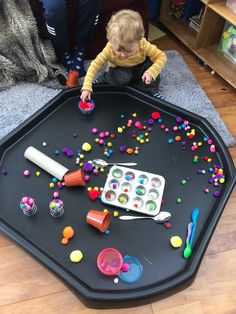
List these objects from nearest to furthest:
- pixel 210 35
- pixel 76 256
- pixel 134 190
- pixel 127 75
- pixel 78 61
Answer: pixel 76 256 → pixel 134 190 → pixel 127 75 → pixel 78 61 → pixel 210 35

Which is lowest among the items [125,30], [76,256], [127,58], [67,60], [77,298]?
[77,298]

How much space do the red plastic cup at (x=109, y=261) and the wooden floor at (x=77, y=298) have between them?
13cm

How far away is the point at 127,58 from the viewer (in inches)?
47.2

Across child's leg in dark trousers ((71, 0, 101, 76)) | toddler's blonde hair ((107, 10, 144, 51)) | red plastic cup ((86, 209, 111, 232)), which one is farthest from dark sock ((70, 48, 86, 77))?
red plastic cup ((86, 209, 111, 232))

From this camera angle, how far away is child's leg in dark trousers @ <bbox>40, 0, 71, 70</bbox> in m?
1.21

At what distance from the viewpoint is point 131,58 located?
3.95ft

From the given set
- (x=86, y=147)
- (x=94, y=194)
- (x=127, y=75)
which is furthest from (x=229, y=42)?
(x=94, y=194)

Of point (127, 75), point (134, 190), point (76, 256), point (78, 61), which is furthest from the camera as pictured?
point (78, 61)

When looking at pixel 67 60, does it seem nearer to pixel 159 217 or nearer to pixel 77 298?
pixel 159 217

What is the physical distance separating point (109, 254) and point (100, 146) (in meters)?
0.35

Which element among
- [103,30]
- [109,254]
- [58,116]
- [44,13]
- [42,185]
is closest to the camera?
[109,254]

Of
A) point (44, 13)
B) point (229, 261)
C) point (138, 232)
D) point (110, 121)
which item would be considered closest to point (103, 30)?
point (44, 13)

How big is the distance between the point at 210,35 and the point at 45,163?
3.34 feet

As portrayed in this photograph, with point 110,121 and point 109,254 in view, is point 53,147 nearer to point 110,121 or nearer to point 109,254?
point 110,121
